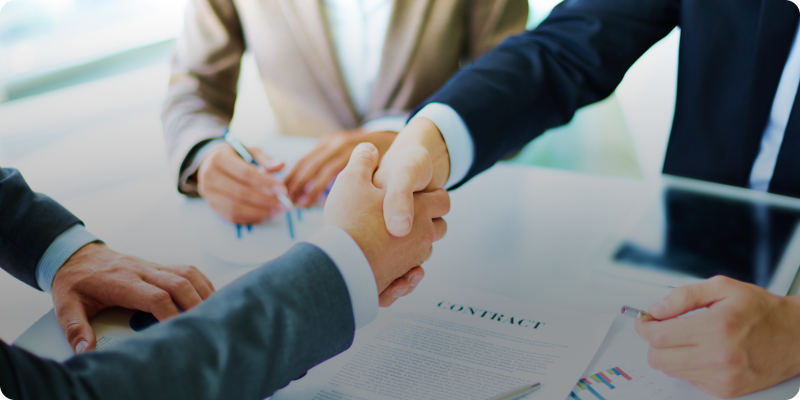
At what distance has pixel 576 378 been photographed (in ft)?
1.54

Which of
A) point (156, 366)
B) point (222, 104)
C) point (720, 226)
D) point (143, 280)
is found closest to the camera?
point (156, 366)

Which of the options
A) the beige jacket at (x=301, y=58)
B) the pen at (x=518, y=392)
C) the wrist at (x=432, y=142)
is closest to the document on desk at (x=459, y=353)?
the pen at (x=518, y=392)

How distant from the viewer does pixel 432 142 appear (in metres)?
0.74

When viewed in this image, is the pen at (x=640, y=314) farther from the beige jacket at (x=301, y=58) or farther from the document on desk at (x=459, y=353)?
the beige jacket at (x=301, y=58)

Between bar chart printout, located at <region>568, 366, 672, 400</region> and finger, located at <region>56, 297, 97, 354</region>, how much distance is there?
51 cm

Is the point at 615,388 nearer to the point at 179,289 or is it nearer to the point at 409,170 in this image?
the point at 409,170

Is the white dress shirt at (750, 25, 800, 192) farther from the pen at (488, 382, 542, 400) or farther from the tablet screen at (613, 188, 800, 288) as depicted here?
the pen at (488, 382, 542, 400)

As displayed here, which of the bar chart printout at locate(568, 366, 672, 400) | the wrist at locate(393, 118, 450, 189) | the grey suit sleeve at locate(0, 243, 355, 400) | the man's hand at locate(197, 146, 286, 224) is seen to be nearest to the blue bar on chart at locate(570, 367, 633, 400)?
the bar chart printout at locate(568, 366, 672, 400)

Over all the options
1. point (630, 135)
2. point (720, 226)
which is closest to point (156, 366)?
point (720, 226)

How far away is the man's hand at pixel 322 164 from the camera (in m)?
0.90

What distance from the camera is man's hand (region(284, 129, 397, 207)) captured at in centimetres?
90

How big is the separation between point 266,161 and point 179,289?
16.6 inches

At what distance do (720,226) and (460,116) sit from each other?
414mm

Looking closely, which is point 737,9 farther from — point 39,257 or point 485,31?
point 39,257
